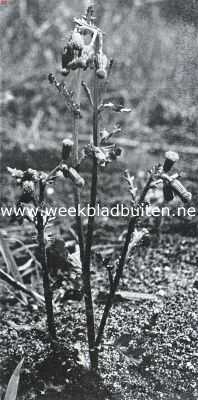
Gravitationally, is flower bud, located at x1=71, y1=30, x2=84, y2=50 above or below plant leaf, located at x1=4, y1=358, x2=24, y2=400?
above

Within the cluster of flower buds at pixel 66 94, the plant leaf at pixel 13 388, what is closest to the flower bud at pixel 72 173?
the cluster of flower buds at pixel 66 94

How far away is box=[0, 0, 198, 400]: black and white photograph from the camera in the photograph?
1.27m

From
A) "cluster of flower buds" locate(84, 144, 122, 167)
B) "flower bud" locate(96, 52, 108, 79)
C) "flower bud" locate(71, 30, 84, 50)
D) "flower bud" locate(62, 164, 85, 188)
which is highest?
"flower bud" locate(71, 30, 84, 50)

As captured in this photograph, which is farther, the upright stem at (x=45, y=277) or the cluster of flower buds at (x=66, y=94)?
the upright stem at (x=45, y=277)

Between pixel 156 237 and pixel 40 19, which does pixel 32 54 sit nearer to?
pixel 40 19

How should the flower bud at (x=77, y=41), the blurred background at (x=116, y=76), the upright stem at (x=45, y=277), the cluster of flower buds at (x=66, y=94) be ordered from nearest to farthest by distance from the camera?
the flower bud at (x=77, y=41) < the cluster of flower buds at (x=66, y=94) < the upright stem at (x=45, y=277) < the blurred background at (x=116, y=76)

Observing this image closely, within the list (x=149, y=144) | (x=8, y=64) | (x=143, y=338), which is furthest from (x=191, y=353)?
(x=8, y=64)

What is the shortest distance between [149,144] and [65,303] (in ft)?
4.72

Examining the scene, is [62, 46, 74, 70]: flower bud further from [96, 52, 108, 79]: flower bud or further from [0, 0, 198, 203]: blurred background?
[0, 0, 198, 203]: blurred background

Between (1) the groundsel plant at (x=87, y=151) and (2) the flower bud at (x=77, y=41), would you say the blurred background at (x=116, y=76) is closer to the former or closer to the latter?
(1) the groundsel plant at (x=87, y=151)

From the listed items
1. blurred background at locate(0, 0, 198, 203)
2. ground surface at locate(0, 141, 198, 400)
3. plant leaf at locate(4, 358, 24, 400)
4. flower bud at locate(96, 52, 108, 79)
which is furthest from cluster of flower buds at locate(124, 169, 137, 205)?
blurred background at locate(0, 0, 198, 203)

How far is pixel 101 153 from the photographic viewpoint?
3.94 ft

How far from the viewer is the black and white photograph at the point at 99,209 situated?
1273 mm

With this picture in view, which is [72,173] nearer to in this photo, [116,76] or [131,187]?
[131,187]
